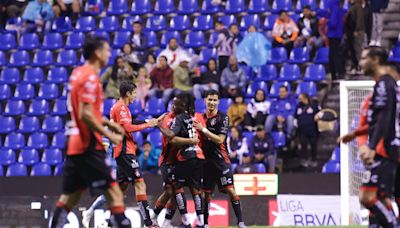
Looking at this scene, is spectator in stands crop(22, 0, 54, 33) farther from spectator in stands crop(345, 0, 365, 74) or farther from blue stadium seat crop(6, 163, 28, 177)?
spectator in stands crop(345, 0, 365, 74)

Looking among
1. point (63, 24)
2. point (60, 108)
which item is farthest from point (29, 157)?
point (63, 24)

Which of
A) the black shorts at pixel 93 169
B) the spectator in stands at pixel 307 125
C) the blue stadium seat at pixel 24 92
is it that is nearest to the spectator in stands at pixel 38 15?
the blue stadium seat at pixel 24 92

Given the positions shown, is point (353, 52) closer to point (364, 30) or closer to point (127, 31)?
point (364, 30)

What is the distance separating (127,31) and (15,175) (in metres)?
4.97

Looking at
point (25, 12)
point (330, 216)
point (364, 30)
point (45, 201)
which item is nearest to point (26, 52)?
point (25, 12)

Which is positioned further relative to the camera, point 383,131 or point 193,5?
point 193,5

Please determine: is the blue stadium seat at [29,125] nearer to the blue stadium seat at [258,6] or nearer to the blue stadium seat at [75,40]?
the blue stadium seat at [75,40]

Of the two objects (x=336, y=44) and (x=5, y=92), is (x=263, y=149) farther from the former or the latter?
(x=5, y=92)

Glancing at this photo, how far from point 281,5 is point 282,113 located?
3846 millimetres

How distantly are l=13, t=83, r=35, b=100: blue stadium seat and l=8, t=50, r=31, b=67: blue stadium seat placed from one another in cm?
80

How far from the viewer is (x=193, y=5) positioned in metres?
26.8

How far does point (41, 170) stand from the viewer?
→ 24.2 metres

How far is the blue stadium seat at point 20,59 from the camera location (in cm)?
2698

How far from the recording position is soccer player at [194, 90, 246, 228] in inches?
611
